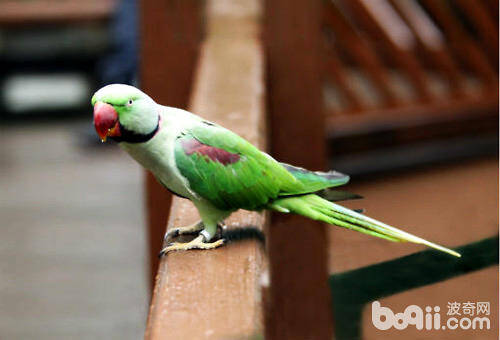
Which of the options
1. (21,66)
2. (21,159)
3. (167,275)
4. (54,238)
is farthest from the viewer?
(21,66)

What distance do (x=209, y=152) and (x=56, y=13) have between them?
15.1 feet

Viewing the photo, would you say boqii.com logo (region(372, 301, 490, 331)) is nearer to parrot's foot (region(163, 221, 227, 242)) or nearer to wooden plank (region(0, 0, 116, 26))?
parrot's foot (region(163, 221, 227, 242))

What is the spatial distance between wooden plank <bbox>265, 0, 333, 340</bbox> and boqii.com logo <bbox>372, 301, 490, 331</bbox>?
2.31 feet

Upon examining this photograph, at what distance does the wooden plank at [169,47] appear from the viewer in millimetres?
1903

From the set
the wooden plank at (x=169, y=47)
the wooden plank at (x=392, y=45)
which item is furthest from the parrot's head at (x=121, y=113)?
the wooden plank at (x=392, y=45)

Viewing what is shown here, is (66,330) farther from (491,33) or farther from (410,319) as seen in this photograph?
(410,319)

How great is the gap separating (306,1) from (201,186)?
97cm

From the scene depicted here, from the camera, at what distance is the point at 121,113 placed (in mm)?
882

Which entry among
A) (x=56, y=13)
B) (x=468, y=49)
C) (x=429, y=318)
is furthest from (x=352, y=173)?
(x=56, y=13)

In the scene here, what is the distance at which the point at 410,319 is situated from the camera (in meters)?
1.01

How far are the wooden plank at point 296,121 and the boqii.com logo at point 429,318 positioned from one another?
0.70 m

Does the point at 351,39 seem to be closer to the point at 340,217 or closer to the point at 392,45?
the point at 392,45

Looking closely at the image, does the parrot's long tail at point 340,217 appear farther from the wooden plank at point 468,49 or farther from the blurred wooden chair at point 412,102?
the wooden plank at point 468,49

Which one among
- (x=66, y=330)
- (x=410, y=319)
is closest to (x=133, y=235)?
(x=66, y=330)
